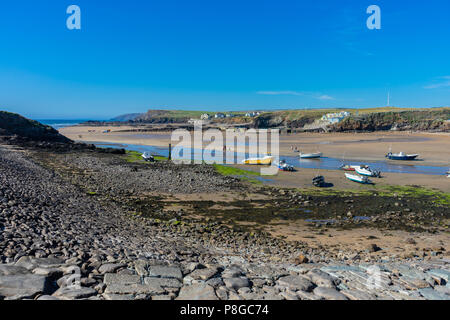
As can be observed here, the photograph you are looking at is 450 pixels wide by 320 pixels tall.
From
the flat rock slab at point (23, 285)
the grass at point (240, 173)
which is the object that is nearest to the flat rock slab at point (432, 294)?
the flat rock slab at point (23, 285)

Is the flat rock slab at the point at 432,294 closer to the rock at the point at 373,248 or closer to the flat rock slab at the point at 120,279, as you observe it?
the rock at the point at 373,248

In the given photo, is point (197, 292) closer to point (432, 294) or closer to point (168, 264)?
point (168, 264)

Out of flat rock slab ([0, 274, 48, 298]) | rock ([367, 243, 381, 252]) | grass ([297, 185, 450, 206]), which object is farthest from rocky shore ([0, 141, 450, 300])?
grass ([297, 185, 450, 206])

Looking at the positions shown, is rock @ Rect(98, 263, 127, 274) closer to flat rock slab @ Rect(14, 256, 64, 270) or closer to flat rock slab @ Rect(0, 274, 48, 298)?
flat rock slab @ Rect(14, 256, 64, 270)

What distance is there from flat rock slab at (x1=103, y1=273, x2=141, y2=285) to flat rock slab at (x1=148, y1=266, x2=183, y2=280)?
16.7 inches

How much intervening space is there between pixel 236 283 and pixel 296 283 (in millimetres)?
1380

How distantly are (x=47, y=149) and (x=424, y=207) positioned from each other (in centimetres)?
4451

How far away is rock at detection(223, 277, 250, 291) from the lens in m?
6.84

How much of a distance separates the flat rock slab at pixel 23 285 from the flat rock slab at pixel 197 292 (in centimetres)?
264

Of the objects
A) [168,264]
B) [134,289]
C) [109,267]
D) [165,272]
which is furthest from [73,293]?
[168,264]

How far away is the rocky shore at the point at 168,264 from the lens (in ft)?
21.0

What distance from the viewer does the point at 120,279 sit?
22.0ft

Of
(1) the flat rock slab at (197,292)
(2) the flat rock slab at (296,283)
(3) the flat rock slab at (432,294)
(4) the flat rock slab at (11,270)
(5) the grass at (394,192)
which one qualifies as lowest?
(5) the grass at (394,192)
